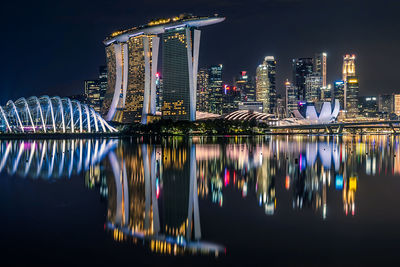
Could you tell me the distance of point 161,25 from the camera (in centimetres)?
12312

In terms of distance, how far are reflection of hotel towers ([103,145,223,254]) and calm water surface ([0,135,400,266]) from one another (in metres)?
0.04

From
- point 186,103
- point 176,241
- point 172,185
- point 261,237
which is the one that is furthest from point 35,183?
point 186,103

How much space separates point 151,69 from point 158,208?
11232 centimetres

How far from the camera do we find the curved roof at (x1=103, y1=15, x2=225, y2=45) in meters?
114

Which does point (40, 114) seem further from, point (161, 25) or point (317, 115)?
point (317, 115)

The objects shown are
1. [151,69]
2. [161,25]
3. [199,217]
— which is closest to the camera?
[199,217]

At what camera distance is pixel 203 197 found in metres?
20.1

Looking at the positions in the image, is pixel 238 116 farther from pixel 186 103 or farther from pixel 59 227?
pixel 59 227

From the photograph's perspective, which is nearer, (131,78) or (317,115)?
(131,78)

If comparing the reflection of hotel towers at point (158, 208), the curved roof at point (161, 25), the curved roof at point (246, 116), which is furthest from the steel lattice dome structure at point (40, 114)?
the reflection of hotel towers at point (158, 208)

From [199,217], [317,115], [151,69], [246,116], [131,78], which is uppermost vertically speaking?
[151,69]

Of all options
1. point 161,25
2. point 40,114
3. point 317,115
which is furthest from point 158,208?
point 317,115

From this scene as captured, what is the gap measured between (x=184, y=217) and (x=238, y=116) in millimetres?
138349

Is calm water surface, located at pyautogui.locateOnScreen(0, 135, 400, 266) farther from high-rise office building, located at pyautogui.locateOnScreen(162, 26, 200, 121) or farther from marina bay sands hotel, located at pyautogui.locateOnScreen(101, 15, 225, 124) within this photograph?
marina bay sands hotel, located at pyautogui.locateOnScreen(101, 15, 225, 124)
